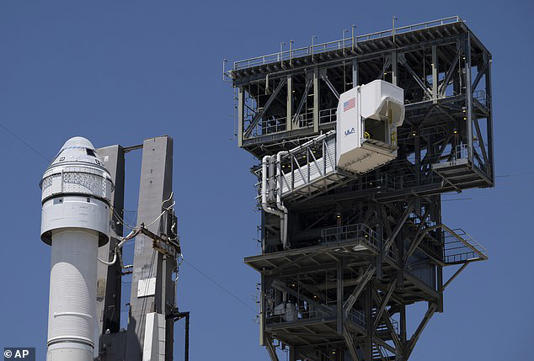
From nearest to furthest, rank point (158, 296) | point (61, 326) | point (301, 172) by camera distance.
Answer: point (61, 326) → point (158, 296) → point (301, 172)

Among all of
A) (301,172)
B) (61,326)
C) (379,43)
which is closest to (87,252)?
(61,326)

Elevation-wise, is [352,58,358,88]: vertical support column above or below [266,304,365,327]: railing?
above

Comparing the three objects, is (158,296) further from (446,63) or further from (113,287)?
(446,63)

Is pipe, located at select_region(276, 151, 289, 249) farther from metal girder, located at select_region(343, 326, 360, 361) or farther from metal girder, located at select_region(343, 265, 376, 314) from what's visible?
metal girder, located at select_region(343, 326, 360, 361)

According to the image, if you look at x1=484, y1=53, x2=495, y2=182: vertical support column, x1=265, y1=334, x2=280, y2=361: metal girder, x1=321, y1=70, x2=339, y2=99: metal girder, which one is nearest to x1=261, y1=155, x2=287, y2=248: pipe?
x1=321, y1=70, x2=339, y2=99: metal girder

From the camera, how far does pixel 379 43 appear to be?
100188mm

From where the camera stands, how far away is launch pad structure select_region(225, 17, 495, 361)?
98688mm

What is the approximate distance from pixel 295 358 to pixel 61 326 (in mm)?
25822

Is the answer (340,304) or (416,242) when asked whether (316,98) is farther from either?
(340,304)

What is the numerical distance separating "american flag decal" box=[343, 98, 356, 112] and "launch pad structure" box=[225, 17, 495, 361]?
320 centimetres

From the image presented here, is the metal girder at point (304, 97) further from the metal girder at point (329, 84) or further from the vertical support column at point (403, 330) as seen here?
the vertical support column at point (403, 330)

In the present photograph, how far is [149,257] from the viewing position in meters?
90.3

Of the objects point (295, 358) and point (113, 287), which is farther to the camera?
point (295, 358)

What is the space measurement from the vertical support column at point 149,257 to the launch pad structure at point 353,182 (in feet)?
32.7
